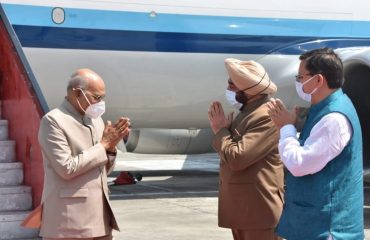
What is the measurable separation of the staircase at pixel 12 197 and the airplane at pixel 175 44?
2.58m

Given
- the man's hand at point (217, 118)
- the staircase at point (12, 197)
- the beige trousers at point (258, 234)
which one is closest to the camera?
the beige trousers at point (258, 234)

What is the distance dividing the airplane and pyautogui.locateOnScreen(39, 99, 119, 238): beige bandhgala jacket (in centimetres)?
457

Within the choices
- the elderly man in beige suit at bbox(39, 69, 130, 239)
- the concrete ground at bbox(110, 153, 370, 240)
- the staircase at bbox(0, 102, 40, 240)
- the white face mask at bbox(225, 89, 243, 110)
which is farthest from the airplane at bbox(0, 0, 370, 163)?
the elderly man in beige suit at bbox(39, 69, 130, 239)

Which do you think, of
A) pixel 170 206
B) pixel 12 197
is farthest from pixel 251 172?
pixel 170 206

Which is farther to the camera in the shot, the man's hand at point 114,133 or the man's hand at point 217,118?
the man's hand at point 217,118

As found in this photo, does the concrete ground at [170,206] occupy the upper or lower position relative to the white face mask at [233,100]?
lower

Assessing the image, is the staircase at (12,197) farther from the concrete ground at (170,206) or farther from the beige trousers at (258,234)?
→ the beige trousers at (258,234)

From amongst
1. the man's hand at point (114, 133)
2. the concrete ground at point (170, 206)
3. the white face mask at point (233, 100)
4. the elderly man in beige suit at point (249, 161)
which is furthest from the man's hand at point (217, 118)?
the concrete ground at point (170, 206)

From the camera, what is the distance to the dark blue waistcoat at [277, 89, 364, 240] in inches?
120

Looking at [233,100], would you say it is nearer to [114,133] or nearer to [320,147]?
[114,133]

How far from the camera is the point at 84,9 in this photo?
8242 mm

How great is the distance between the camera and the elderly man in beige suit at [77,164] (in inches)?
141

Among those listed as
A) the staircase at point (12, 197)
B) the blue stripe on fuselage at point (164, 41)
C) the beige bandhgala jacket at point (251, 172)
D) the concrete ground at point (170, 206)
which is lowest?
the concrete ground at point (170, 206)

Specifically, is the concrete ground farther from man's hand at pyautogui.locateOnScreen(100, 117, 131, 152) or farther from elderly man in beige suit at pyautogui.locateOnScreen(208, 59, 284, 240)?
man's hand at pyautogui.locateOnScreen(100, 117, 131, 152)
